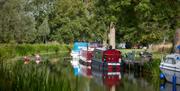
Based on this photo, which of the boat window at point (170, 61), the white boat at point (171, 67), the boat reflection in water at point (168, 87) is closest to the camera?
the boat reflection in water at point (168, 87)

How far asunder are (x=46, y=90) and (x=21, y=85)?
558mm

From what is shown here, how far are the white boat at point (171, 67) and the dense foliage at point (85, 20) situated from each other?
4678mm

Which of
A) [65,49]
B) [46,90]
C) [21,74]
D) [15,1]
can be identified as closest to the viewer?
[46,90]

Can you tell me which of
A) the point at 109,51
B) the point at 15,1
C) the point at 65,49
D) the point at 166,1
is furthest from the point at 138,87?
the point at 65,49

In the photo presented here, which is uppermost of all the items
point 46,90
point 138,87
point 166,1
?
point 166,1

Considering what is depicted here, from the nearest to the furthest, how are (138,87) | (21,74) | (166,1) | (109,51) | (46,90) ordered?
(46,90)
(21,74)
(138,87)
(166,1)
(109,51)

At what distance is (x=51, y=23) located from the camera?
8825 centimetres

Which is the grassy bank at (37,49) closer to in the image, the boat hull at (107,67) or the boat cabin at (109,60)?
the boat hull at (107,67)

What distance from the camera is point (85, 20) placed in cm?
8531

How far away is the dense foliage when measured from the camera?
33.9 metres

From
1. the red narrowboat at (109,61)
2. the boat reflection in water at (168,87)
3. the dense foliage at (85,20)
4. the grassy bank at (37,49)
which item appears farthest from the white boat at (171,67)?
the grassy bank at (37,49)

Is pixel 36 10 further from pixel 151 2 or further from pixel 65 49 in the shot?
pixel 151 2

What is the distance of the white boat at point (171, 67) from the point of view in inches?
992

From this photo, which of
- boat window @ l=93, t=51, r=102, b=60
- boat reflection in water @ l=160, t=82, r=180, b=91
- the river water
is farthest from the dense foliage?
boat reflection in water @ l=160, t=82, r=180, b=91
